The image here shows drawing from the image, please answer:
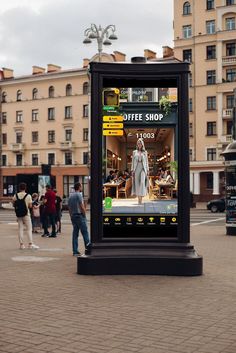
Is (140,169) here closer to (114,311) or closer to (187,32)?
(114,311)

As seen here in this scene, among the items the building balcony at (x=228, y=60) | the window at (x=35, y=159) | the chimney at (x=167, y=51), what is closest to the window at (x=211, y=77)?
the building balcony at (x=228, y=60)

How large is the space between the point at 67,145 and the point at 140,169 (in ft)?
201

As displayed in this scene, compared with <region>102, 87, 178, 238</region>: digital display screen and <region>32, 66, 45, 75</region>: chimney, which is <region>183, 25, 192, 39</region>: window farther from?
<region>102, 87, 178, 238</region>: digital display screen

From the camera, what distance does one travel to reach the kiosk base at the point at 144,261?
11.0 meters

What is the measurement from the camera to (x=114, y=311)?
782 centimetres

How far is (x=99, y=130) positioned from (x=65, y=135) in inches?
2466

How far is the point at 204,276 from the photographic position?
35.8 ft

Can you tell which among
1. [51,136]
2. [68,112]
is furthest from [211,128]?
[51,136]

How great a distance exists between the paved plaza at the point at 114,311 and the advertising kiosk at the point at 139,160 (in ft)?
2.93

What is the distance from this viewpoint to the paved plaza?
20.4 feet

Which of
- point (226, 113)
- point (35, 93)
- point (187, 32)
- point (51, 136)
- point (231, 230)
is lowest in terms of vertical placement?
point (231, 230)

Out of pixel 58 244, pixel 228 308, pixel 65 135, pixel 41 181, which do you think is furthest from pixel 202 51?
pixel 228 308

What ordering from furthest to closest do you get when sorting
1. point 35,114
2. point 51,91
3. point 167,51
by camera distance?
point 35,114
point 51,91
point 167,51

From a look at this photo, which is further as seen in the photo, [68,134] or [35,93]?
[35,93]
